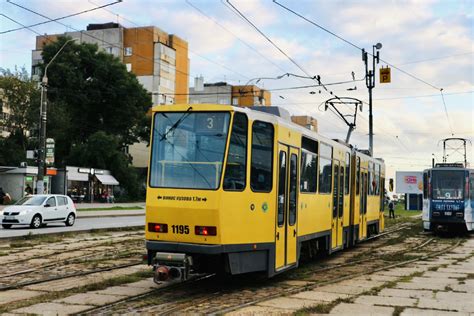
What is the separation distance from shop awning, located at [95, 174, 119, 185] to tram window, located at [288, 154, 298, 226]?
156 ft

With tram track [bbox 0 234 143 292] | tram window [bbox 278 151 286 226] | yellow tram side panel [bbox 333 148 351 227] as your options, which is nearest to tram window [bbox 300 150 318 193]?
tram window [bbox 278 151 286 226]

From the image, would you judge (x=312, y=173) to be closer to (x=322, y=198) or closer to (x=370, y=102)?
(x=322, y=198)

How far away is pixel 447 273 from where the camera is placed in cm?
1254

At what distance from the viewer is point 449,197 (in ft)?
81.0

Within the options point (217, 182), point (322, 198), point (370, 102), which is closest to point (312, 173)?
point (322, 198)

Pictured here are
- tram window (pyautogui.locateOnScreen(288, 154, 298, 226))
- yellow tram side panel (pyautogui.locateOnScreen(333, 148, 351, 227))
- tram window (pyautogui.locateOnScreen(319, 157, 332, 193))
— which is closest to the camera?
tram window (pyautogui.locateOnScreen(288, 154, 298, 226))

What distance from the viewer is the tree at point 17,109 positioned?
2142 inches

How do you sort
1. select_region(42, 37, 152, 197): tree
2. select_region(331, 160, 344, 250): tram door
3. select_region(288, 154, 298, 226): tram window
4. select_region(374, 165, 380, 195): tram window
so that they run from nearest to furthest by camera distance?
1. select_region(288, 154, 298, 226): tram window
2. select_region(331, 160, 344, 250): tram door
3. select_region(374, 165, 380, 195): tram window
4. select_region(42, 37, 152, 197): tree

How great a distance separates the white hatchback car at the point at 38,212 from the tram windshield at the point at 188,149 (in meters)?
16.1

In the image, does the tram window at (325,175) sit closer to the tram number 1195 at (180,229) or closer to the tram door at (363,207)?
the tram number 1195 at (180,229)

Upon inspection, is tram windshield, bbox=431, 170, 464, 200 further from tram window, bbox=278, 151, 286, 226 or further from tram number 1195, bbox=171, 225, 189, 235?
tram number 1195, bbox=171, 225, 189, 235

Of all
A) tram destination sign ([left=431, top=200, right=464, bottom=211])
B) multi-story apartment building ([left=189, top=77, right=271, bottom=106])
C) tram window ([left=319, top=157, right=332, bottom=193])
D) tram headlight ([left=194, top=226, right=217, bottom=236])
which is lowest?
tram headlight ([left=194, top=226, right=217, bottom=236])

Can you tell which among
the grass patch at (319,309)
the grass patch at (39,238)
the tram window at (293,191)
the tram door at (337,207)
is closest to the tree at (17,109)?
the grass patch at (39,238)

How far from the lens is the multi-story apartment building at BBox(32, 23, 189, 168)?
2815 inches
